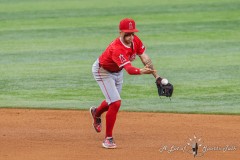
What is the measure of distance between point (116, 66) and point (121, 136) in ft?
3.53

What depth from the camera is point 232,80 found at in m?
14.0

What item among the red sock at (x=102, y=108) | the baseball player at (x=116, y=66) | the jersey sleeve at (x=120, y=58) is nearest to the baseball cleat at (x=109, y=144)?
the baseball player at (x=116, y=66)

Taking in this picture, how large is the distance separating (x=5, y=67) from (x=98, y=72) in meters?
5.76

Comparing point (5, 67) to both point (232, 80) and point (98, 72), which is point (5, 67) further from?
point (98, 72)

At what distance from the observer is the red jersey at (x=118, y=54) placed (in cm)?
945

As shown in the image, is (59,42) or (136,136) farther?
(59,42)

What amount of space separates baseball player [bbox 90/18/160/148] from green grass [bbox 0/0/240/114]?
7.63ft

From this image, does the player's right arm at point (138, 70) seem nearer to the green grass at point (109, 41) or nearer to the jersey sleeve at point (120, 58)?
the jersey sleeve at point (120, 58)

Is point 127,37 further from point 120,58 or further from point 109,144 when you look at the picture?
point 109,144

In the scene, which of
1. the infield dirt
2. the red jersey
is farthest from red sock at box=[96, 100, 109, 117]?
the red jersey

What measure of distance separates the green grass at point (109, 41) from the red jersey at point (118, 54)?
244 cm

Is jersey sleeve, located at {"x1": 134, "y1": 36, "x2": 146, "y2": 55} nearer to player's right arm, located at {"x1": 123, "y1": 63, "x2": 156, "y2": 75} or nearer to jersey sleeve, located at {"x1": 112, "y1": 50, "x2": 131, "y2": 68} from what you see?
jersey sleeve, located at {"x1": 112, "y1": 50, "x2": 131, "y2": 68}

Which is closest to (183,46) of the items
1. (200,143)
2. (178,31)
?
(178,31)

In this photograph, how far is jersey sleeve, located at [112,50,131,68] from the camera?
9.43 meters
